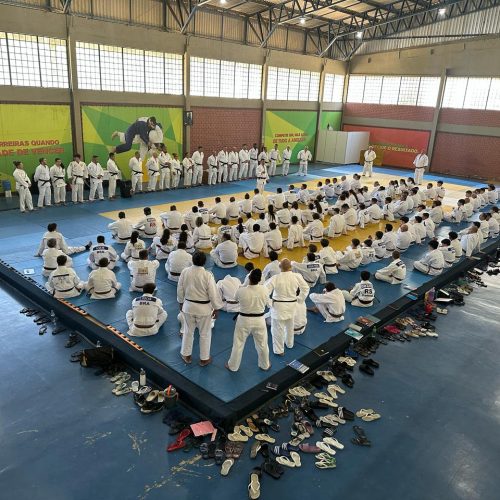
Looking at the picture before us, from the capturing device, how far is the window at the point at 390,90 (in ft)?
104

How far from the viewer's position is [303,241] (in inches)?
557

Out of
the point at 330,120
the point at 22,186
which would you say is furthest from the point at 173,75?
the point at 330,120

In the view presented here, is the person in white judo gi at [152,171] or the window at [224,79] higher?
the window at [224,79]

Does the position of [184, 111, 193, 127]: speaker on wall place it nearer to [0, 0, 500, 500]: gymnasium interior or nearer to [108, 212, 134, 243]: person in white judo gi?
[0, 0, 500, 500]: gymnasium interior

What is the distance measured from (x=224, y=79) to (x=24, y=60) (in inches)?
437

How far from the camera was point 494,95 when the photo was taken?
91.4 feet

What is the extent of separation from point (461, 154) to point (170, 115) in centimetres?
1906

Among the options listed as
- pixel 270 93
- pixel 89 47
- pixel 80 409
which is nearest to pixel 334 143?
pixel 270 93

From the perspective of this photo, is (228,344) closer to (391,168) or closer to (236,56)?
(236,56)

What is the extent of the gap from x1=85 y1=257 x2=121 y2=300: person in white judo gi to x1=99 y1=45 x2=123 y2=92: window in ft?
43.8

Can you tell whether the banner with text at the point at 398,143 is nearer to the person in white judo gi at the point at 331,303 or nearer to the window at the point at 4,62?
the window at the point at 4,62

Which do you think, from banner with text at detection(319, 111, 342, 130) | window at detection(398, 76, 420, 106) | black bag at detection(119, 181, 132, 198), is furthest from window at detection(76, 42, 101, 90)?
window at detection(398, 76, 420, 106)

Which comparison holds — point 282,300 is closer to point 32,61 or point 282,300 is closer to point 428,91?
point 32,61

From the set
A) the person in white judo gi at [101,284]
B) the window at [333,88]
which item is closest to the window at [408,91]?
the window at [333,88]
